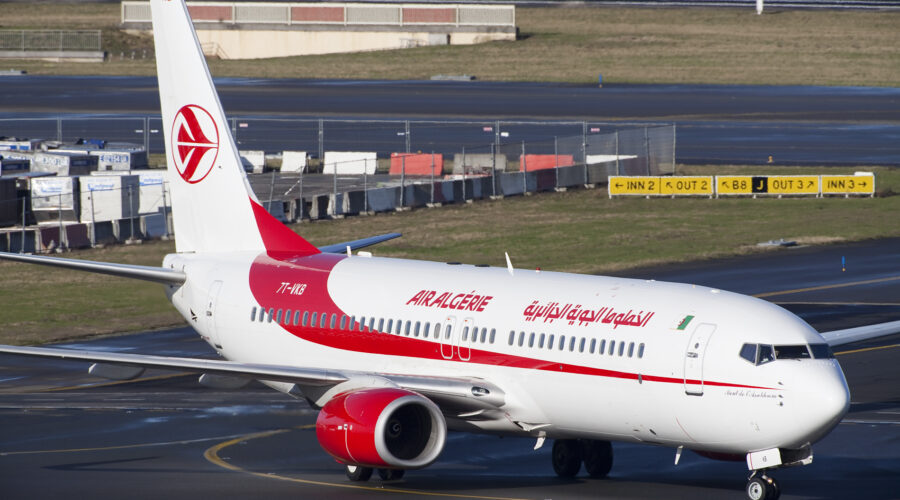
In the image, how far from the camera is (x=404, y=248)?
64062 millimetres

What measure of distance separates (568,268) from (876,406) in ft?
75.1

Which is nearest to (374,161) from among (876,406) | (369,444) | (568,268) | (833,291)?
(568,268)

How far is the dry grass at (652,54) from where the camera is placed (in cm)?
14225

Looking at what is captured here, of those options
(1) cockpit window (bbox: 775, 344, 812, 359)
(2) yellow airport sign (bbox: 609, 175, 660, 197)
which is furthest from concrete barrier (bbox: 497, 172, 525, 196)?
(1) cockpit window (bbox: 775, 344, 812, 359)

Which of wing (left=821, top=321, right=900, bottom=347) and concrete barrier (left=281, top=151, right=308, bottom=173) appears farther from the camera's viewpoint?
concrete barrier (left=281, top=151, right=308, bottom=173)

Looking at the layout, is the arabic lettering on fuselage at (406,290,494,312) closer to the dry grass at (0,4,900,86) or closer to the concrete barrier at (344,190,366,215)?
the concrete barrier at (344,190,366,215)

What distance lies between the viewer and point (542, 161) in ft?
→ 278

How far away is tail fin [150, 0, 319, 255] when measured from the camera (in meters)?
36.6

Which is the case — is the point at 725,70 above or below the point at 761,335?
above

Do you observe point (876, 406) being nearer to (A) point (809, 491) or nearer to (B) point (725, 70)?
(A) point (809, 491)

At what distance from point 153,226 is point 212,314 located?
3140 cm

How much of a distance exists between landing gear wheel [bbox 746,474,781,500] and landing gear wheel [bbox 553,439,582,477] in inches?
202

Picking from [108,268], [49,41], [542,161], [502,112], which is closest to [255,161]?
[542,161]

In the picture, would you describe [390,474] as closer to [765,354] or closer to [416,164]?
[765,354]
